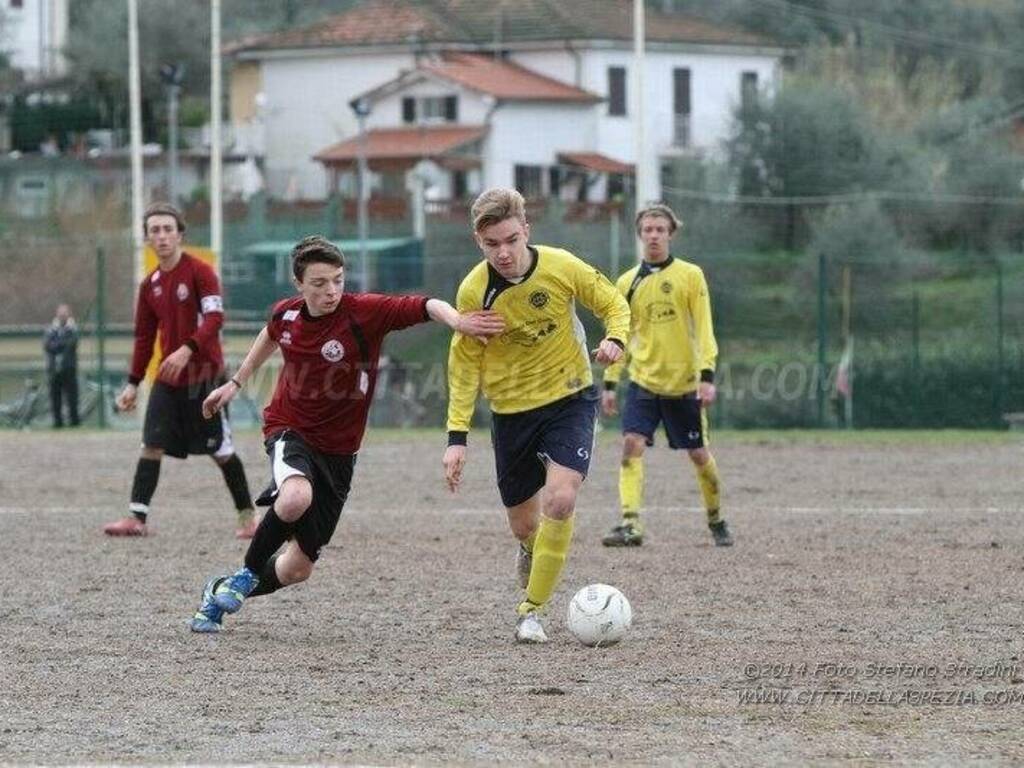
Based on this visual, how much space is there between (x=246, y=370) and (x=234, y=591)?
941 mm

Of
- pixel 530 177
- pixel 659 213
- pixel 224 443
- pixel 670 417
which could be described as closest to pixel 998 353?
pixel 670 417

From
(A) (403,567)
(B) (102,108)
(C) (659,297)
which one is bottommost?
(A) (403,567)

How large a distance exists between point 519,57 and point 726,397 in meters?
30.0

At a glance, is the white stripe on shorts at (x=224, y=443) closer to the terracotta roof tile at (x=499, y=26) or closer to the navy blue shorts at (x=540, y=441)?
the navy blue shorts at (x=540, y=441)

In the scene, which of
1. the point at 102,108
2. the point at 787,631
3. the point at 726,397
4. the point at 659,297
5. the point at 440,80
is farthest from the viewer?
the point at 102,108

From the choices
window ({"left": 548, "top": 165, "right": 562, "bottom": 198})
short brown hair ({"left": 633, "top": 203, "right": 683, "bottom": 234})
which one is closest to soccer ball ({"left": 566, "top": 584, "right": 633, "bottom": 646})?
short brown hair ({"left": 633, "top": 203, "right": 683, "bottom": 234})

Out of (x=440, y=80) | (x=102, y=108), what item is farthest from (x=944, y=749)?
(x=102, y=108)

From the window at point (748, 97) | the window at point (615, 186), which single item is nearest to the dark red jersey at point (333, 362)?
the window at point (748, 97)

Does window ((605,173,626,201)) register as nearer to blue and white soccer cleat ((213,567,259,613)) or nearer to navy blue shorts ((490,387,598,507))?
A: navy blue shorts ((490,387,598,507))

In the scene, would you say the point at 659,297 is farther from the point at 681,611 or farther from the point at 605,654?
the point at 605,654

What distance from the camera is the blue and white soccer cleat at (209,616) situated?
840 centimetres

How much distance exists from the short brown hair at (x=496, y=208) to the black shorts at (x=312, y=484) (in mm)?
1180

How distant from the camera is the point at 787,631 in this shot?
839 cm

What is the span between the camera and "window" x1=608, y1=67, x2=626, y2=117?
52.0 metres
